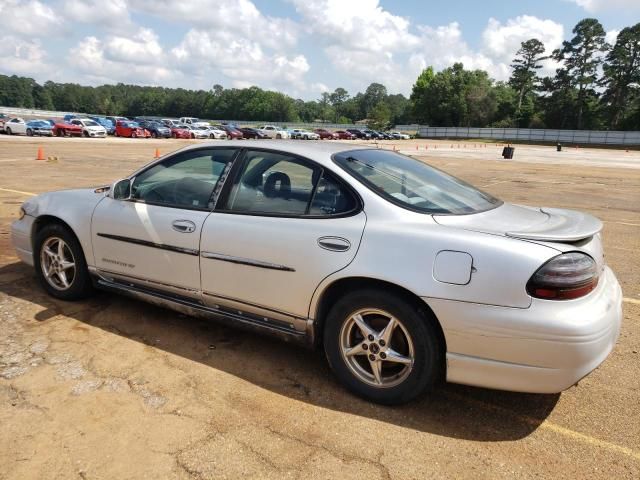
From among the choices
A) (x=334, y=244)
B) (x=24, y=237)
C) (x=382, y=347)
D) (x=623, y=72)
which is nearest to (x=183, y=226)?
(x=334, y=244)

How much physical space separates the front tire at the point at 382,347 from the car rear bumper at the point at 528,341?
0.12m

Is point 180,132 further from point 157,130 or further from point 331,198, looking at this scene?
point 331,198

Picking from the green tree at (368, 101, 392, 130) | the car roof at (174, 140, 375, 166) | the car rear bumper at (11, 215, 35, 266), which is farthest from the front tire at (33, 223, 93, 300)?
the green tree at (368, 101, 392, 130)

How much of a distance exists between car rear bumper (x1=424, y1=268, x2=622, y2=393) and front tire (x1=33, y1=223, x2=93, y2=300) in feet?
9.94

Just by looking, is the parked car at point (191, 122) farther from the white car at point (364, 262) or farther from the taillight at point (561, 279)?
the taillight at point (561, 279)

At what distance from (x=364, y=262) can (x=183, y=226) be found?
1.41 metres

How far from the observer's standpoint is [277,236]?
3.17 meters

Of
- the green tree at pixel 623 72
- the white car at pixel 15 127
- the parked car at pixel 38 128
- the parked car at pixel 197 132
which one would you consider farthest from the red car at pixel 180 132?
the green tree at pixel 623 72

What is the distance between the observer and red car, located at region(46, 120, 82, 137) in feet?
124

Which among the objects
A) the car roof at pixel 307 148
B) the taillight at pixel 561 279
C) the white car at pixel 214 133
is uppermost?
the car roof at pixel 307 148

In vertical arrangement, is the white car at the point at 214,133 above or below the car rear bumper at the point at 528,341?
below

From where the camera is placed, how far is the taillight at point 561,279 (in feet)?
8.21

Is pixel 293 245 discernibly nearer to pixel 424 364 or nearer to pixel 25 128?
pixel 424 364

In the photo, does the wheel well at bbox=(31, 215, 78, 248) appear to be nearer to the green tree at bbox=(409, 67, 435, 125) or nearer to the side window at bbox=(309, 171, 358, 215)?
the side window at bbox=(309, 171, 358, 215)
